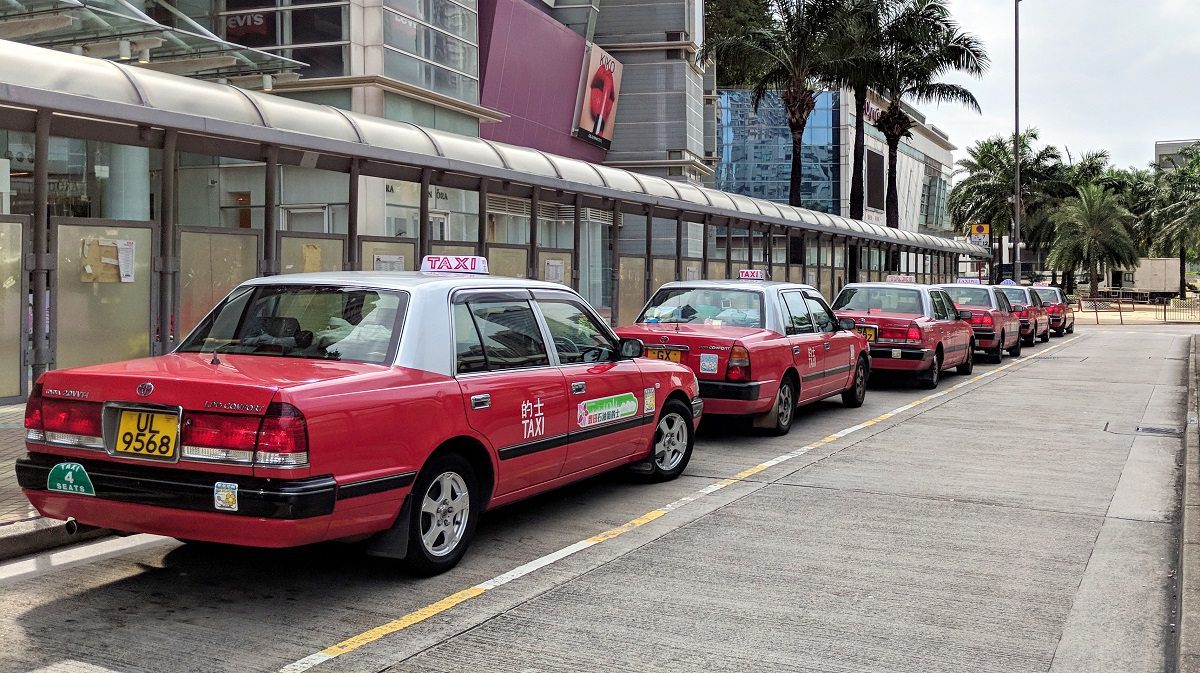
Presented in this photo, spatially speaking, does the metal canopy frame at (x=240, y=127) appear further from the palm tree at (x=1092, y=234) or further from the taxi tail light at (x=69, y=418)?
the palm tree at (x=1092, y=234)

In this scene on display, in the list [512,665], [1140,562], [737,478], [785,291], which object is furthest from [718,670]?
[785,291]

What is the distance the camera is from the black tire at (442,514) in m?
5.62

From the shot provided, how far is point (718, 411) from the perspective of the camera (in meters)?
10.6

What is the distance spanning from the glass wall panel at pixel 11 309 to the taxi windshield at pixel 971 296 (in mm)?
17668

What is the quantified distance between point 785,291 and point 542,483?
19.4 ft

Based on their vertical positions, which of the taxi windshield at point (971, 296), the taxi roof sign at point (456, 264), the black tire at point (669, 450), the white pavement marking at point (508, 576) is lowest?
the white pavement marking at point (508, 576)

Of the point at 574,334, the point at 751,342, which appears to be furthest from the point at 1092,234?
the point at 574,334

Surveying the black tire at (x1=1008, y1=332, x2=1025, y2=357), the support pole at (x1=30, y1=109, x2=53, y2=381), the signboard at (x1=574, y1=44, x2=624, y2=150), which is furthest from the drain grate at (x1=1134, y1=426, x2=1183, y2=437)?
the signboard at (x1=574, y1=44, x2=624, y2=150)

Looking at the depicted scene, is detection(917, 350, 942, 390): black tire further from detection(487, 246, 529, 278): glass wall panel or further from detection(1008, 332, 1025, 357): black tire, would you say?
detection(1008, 332, 1025, 357): black tire

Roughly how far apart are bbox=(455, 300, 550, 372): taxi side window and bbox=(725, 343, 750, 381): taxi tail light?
392 cm

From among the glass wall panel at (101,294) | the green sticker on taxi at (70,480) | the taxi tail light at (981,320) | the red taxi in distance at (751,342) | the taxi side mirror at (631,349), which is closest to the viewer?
the green sticker on taxi at (70,480)

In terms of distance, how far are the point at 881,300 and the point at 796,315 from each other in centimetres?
538

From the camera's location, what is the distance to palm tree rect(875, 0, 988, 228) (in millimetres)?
38500

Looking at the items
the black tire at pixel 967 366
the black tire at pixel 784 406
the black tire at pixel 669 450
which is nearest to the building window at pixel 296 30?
the black tire at pixel 967 366
